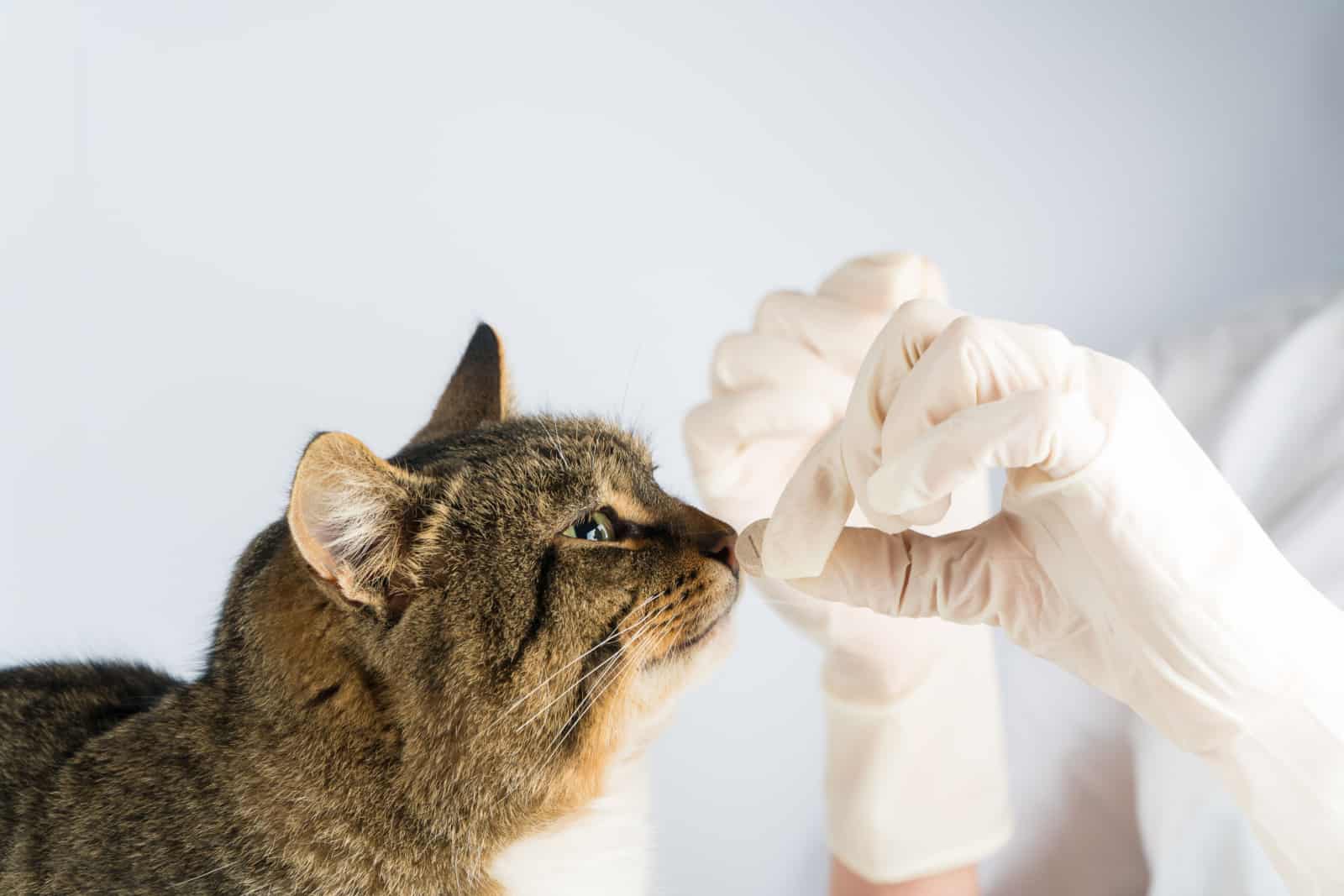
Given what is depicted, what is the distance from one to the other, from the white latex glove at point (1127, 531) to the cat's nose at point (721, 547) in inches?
3.2

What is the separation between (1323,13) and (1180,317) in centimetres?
68

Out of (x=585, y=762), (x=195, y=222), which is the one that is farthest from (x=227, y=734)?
(x=195, y=222)

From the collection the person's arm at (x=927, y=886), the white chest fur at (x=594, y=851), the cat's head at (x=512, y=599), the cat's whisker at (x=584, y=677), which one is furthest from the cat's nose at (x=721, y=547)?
the person's arm at (x=927, y=886)

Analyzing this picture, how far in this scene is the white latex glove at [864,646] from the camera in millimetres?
1395

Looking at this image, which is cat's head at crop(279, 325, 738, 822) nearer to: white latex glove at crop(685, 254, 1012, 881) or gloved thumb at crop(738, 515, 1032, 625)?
gloved thumb at crop(738, 515, 1032, 625)

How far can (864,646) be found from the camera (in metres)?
1.54

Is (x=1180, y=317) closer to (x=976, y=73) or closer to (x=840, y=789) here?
(x=976, y=73)

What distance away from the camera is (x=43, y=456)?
5.29ft

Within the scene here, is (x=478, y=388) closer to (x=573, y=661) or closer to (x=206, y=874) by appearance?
(x=573, y=661)

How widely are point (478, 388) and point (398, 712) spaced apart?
0.45 m

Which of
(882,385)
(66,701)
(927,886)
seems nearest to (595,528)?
(882,385)

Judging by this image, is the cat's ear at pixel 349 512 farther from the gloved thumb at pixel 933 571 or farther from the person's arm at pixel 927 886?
the person's arm at pixel 927 886

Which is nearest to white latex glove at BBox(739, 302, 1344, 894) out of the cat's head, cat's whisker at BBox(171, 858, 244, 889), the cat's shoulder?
the cat's head

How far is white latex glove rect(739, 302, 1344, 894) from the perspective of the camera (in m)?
0.93
